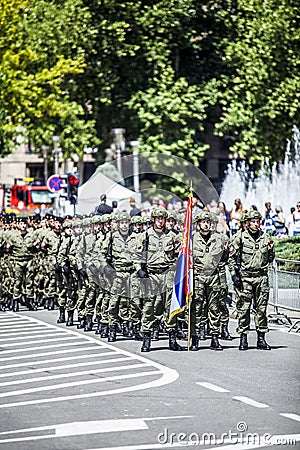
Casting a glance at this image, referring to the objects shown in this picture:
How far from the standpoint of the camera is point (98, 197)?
38438 millimetres

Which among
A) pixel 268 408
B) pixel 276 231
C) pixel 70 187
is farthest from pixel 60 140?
pixel 268 408

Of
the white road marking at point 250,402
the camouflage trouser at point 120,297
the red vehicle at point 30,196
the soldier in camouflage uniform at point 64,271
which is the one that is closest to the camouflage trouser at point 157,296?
the camouflage trouser at point 120,297

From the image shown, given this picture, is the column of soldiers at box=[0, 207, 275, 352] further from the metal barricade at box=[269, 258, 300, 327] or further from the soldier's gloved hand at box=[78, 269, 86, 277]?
the metal barricade at box=[269, 258, 300, 327]

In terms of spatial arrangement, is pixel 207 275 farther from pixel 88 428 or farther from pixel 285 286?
pixel 88 428

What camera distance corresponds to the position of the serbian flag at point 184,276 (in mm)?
15367

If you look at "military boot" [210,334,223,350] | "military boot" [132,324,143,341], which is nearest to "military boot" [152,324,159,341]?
"military boot" [132,324,143,341]

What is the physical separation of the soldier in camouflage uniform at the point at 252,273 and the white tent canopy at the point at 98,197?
17.4m

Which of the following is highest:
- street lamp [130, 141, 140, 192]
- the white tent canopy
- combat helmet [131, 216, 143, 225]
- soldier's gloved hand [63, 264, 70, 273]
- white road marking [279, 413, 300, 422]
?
street lamp [130, 141, 140, 192]

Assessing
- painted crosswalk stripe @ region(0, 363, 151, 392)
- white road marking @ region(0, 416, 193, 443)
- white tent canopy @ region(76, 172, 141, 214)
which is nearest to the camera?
white road marking @ region(0, 416, 193, 443)

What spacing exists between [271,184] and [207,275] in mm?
24408

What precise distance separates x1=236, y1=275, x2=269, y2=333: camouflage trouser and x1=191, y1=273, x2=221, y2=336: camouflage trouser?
0.31 m

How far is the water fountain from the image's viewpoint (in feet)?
117

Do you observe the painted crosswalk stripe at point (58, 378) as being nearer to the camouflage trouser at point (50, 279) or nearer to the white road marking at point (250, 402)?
the white road marking at point (250, 402)

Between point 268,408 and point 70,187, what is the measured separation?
22.4 meters
